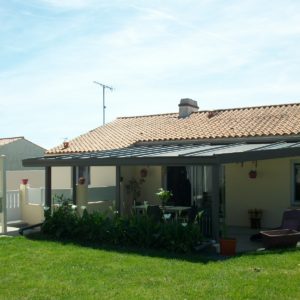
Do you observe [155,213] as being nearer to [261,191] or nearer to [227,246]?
[227,246]

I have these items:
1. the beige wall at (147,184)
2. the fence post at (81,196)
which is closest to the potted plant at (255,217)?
the beige wall at (147,184)

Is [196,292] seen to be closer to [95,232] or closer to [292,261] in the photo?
[292,261]

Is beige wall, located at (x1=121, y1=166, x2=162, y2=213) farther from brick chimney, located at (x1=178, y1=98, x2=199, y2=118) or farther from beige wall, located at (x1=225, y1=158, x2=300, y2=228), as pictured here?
brick chimney, located at (x1=178, y1=98, x2=199, y2=118)

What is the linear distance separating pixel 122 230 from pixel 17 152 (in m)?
24.2

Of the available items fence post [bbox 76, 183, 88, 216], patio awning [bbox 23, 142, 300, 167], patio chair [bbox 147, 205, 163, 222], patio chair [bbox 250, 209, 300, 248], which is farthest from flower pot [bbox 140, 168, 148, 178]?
patio chair [bbox 250, 209, 300, 248]

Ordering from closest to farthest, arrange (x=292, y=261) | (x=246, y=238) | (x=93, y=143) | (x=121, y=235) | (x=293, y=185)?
(x=292, y=261)
(x=121, y=235)
(x=246, y=238)
(x=293, y=185)
(x=93, y=143)

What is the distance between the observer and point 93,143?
22969 mm

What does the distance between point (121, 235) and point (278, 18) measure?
22.4 ft

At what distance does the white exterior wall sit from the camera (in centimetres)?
3490

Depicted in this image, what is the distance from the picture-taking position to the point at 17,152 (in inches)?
1401

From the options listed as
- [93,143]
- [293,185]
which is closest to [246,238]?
[293,185]

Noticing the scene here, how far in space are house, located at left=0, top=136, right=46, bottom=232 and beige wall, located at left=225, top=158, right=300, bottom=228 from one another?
7.86 m

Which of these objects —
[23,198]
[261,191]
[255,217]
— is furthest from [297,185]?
[23,198]

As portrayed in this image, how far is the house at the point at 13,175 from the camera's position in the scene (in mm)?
16109
